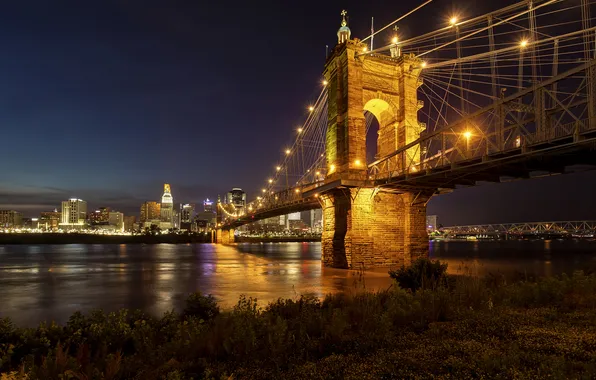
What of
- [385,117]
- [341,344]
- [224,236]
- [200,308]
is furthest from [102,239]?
[341,344]

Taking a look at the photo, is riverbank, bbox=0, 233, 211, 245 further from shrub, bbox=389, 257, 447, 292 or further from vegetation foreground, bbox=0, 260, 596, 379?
vegetation foreground, bbox=0, 260, 596, 379

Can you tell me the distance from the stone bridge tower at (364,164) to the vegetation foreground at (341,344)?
53.2 ft

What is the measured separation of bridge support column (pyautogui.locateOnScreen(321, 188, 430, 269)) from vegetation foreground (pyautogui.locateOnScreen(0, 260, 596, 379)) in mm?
16059

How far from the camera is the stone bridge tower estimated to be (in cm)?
2558

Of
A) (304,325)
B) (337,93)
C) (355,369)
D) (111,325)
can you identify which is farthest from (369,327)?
(337,93)

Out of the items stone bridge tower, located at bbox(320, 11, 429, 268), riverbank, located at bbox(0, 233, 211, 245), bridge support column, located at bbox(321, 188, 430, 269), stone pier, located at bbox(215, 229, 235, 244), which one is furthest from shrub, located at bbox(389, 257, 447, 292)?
riverbank, located at bbox(0, 233, 211, 245)

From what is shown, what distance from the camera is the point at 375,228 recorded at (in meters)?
26.0

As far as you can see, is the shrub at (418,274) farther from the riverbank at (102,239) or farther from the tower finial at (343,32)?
the riverbank at (102,239)

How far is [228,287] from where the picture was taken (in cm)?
1914

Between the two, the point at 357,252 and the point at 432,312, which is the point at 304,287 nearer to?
the point at 357,252

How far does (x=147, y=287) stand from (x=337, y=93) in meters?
17.3

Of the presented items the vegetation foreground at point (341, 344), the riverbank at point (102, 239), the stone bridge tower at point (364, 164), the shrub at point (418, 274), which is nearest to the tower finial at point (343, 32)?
the stone bridge tower at point (364, 164)

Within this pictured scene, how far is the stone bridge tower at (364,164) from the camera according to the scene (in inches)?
1007

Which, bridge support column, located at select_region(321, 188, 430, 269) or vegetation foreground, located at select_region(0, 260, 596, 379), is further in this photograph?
bridge support column, located at select_region(321, 188, 430, 269)
